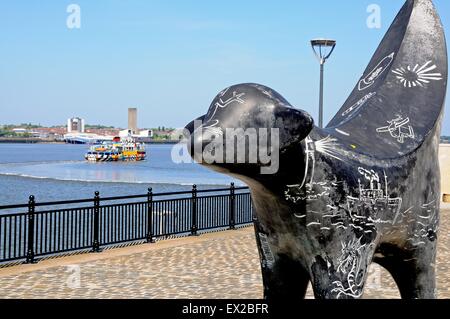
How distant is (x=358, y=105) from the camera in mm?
6074

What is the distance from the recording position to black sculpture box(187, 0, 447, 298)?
441 cm

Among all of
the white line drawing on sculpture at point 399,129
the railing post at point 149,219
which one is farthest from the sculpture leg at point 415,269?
the railing post at point 149,219

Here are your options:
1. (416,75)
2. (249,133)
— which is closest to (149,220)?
(416,75)

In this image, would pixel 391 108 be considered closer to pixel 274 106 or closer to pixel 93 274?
pixel 274 106

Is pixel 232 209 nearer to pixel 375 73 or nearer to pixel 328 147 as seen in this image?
pixel 375 73

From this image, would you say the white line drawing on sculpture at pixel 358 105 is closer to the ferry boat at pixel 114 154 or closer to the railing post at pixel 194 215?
the railing post at pixel 194 215

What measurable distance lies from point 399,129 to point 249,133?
190 cm

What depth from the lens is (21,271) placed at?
11.2 m

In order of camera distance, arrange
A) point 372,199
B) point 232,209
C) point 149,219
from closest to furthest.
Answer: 1. point 372,199
2. point 149,219
3. point 232,209

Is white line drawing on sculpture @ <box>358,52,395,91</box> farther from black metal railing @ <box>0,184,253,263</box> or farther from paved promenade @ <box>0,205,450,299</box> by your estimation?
black metal railing @ <box>0,184,253,263</box>

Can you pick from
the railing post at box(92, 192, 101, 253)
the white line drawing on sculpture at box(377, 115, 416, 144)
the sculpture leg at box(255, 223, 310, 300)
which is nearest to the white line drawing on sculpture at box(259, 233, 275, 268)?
the sculpture leg at box(255, 223, 310, 300)

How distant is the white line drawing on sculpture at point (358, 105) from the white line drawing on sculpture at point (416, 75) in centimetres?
31
